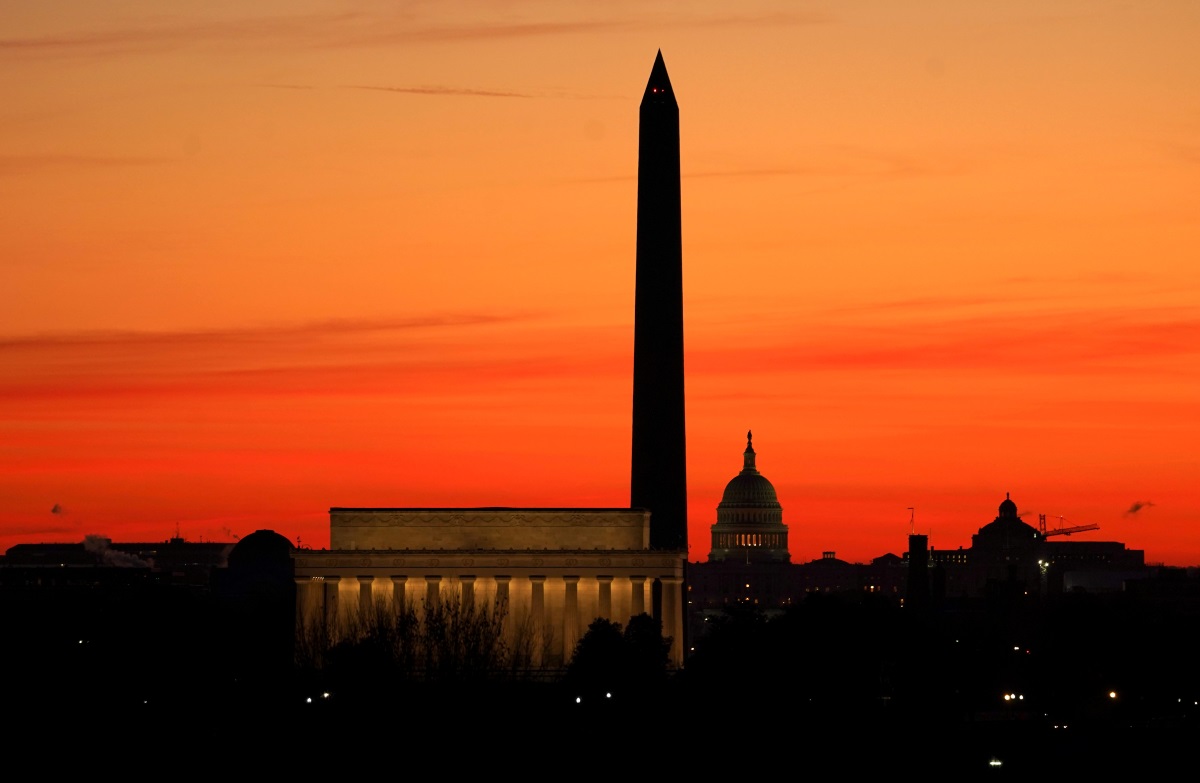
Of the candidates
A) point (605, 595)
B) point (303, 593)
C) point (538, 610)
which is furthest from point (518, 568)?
point (303, 593)

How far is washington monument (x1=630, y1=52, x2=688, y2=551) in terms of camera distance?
194 metres

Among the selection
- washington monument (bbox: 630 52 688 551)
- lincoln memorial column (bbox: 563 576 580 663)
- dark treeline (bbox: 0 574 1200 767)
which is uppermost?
washington monument (bbox: 630 52 688 551)

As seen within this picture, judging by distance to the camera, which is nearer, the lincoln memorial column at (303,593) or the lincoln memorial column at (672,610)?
the lincoln memorial column at (303,593)

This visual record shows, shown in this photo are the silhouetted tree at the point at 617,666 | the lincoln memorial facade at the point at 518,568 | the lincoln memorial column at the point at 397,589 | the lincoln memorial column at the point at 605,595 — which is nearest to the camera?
the silhouetted tree at the point at 617,666

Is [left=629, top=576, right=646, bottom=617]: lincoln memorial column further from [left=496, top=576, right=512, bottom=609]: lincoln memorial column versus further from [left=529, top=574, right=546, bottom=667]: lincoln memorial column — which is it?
[left=496, top=576, right=512, bottom=609]: lincoln memorial column

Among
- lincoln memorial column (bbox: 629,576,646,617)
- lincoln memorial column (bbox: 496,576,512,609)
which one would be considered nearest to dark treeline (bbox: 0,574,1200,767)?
lincoln memorial column (bbox: 496,576,512,609)

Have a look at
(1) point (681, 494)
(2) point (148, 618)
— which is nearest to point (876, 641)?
(1) point (681, 494)

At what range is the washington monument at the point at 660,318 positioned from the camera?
194 metres

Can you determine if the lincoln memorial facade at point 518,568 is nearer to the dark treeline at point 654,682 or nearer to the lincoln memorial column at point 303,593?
the lincoln memorial column at point 303,593

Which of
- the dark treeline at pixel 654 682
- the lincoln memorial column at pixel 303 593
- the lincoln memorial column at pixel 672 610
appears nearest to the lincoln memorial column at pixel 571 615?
the dark treeline at pixel 654 682

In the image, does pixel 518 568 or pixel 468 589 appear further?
pixel 518 568

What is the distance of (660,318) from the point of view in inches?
7682

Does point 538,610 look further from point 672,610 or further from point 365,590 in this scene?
point 365,590

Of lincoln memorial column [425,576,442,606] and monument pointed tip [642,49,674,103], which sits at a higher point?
monument pointed tip [642,49,674,103]
